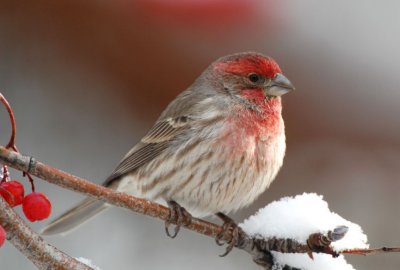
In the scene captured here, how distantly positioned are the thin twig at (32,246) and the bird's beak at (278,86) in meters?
2.03

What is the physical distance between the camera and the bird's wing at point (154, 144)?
3979mm

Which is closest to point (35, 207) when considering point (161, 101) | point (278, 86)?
point (278, 86)

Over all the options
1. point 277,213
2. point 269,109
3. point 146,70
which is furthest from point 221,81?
point 277,213

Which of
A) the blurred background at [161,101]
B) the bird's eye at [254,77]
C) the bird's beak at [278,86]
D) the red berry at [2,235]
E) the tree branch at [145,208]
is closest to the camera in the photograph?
the red berry at [2,235]

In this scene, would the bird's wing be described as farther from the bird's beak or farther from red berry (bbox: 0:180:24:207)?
red berry (bbox: 0:180:24:207)

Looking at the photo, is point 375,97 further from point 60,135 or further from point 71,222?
point 71,222

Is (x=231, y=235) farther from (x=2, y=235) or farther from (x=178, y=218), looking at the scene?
(x=2, y=235)

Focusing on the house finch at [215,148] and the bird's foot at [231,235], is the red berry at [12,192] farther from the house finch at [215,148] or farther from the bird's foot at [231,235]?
the house finch at [215,148]

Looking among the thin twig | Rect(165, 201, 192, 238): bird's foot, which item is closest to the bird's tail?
Rect(165, 201, 192, 238): bird's foot

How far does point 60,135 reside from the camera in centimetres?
555

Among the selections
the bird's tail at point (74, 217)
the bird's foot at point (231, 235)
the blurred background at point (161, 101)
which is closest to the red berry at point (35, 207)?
the bird's foot at point (231, 235)

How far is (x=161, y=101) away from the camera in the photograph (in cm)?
517

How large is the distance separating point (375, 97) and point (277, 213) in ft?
10.4

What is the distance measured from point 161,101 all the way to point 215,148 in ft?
5.13
